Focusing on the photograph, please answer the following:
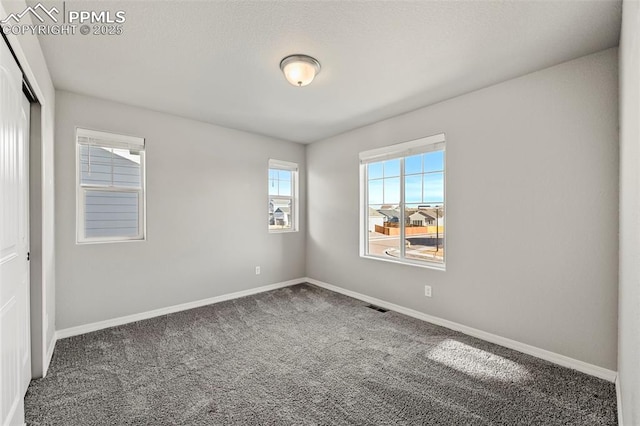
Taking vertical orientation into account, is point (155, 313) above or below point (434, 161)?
below

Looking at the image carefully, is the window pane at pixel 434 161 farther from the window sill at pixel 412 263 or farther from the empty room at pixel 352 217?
the window sill at pixel 412 263

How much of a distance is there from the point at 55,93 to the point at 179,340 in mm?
2792

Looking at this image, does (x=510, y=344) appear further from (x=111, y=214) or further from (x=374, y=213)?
(x=111, y=214)

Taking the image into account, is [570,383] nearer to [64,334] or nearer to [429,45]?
[429,45]

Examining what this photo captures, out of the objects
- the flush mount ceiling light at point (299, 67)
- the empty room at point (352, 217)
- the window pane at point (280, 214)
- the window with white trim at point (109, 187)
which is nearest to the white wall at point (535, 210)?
the empty room at point (352, 217)

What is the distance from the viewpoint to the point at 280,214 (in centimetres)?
500

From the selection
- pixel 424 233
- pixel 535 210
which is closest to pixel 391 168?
pixel 424 233

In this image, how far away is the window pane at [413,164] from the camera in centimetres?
368

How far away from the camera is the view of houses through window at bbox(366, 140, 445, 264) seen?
350cm

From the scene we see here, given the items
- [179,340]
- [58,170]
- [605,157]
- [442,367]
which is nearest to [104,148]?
[58,170]

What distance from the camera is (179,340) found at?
294 centimetres

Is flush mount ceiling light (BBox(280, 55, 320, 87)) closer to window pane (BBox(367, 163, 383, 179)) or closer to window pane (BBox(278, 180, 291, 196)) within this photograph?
window pane (BBox(367, 163, 383, 179))

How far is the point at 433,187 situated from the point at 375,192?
0.90 meters

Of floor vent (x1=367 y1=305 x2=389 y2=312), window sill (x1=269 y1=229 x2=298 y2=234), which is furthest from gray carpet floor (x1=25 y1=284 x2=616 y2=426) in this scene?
window sill (x1=269 y1=229 x2=298 y2=234)
